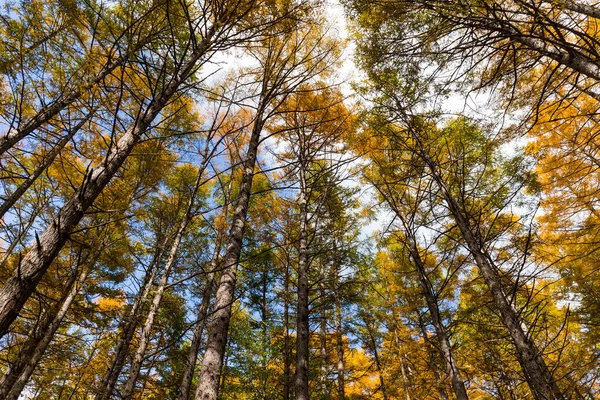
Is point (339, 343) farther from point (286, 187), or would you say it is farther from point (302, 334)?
point (286, 187)

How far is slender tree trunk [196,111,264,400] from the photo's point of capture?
82.5 inches

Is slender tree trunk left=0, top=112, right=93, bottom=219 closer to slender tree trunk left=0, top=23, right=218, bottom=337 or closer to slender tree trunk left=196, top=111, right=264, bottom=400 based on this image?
slender tree trunk left=0, top=23, right=218, bottom=337

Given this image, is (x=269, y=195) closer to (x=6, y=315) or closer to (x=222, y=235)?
(x=222, y=235)

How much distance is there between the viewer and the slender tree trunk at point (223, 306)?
2.10 meters

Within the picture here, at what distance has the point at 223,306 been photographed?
212cm

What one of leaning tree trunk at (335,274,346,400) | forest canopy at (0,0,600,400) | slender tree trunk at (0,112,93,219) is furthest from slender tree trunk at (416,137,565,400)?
leaning tree trunk at (335,274,346,400)

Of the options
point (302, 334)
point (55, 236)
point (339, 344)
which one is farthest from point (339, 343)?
point (55, 236)

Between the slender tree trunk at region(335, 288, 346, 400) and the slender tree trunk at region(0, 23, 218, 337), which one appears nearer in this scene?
the slender tree trunk at region(0, 23, 218, 337)

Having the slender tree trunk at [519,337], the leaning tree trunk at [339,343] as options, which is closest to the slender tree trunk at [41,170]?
the slender tree trunk at [519,337]

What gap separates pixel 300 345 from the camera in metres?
5.25

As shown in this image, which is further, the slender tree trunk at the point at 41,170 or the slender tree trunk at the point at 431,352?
the slender tree trunk at the point at 431,352

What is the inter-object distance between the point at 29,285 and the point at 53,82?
22.4 feet

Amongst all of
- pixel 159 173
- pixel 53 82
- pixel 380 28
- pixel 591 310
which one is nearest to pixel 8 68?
pixel 53 82

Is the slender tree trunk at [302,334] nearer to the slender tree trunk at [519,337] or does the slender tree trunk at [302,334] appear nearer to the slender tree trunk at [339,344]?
the slender tree trunk at [519,337]
